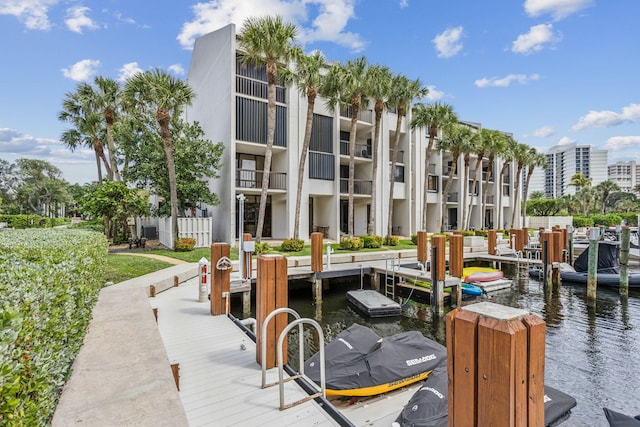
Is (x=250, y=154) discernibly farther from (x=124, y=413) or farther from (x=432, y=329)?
(x=124, y=413)

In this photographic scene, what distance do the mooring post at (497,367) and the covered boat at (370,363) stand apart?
4.04 meters

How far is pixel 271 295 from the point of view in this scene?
5.09 metres

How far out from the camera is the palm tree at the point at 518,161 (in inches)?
1395

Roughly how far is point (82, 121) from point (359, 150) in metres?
22.0

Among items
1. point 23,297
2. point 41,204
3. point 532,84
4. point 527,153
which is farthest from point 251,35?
point 41,204

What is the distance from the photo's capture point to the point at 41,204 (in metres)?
56.0

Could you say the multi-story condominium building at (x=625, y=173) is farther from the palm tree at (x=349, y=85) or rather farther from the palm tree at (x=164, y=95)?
the palm tree at (x=164, y=95)

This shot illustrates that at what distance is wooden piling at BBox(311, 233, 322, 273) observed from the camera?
43.5 ft

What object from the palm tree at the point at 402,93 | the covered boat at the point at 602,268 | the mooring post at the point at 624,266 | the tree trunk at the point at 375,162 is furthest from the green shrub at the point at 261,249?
the mooring post at the point at 624,266

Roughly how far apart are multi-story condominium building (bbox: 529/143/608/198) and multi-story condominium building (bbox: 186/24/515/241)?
134m

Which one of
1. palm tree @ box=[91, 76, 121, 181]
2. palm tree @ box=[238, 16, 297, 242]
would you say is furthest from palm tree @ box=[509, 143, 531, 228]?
palm tree @ box=[91, 76, 121, 181]

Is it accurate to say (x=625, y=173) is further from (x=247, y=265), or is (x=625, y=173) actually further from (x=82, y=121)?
(x=82, y=121)

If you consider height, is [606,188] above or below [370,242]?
above

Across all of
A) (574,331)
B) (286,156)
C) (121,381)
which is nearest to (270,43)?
(286,156)
